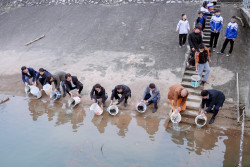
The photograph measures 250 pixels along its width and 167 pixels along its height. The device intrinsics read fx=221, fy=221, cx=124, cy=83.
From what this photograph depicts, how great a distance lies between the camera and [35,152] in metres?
6.41

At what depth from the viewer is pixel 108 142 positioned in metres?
6.59

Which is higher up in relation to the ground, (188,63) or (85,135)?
(188,63)

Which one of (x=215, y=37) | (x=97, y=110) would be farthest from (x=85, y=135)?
(x=215, y=37)

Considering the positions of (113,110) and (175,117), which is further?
(113,110)

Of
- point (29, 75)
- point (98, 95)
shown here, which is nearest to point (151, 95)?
point (98, 95)

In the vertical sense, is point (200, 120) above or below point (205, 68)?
below

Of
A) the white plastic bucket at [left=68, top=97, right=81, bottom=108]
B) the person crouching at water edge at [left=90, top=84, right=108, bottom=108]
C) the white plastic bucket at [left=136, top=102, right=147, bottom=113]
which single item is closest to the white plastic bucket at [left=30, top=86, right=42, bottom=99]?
the white plastic bucket at [left=68, top=97, right=81, bottom=108]

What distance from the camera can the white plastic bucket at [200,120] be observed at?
6668 millimetres

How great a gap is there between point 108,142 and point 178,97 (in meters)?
2.51

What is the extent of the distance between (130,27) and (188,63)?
4.77 meters

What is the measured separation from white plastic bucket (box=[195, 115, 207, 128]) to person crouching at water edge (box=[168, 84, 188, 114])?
0.56 meters

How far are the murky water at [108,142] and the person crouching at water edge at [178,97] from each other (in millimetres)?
604

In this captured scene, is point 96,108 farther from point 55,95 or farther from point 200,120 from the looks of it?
point 200,120

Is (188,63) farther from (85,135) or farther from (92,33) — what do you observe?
(92,33)
